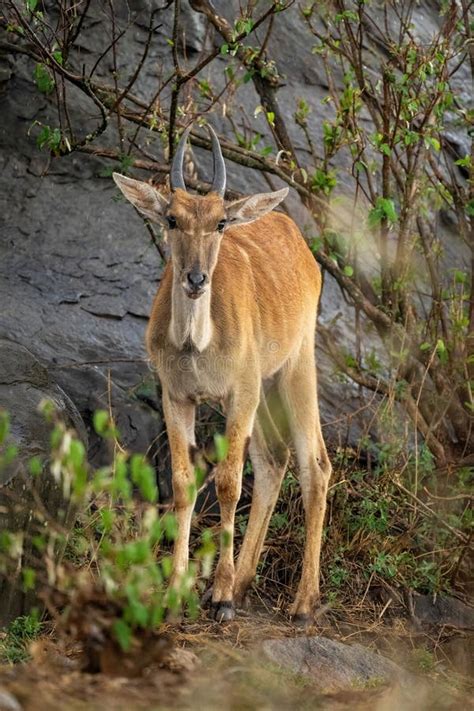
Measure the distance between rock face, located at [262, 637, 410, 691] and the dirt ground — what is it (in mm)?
71

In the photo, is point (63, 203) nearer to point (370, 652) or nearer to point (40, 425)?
point (40, 425)

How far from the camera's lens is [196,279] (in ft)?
20.6

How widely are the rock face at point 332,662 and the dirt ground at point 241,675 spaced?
71mm

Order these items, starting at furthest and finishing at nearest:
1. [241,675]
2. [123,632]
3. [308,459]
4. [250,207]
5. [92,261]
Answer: [92,261]
[308,459]
[250,207]
[241,675]
[123,632]

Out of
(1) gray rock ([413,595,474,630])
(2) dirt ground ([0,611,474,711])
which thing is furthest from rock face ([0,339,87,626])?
(1) gray rock ([413,595,474,630])

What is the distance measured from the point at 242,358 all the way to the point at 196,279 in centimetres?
65

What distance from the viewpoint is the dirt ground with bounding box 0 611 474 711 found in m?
3.85

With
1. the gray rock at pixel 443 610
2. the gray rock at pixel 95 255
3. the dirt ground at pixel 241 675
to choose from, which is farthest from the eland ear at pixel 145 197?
the gray rock at pixel 443 610

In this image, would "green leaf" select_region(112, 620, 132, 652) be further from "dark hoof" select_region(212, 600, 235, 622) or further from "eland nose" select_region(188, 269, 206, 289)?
"dark hoof" select_region(212, 600, 235, 622)

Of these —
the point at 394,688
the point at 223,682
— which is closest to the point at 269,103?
the point at 394,688

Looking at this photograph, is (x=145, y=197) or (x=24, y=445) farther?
(x=145, y=197)

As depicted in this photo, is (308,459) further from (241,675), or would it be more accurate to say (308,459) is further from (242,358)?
(241,675)

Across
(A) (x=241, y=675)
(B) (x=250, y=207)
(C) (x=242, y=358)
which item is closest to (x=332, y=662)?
(A) (x=241, y=675)

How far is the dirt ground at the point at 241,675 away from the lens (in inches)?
151
